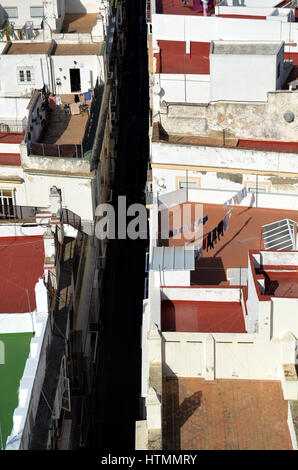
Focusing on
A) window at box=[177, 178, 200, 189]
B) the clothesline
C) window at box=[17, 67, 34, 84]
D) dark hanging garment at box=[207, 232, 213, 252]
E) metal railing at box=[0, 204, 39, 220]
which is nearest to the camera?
the clothesline

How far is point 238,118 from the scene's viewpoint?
53.4 meters

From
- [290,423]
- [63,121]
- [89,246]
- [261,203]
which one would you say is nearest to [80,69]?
[63,121]

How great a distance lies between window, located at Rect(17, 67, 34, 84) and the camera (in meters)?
66.4

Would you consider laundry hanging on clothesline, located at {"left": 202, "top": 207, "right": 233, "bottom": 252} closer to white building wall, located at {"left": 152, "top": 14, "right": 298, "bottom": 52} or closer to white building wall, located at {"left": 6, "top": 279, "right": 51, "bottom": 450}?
white building wall, located at {"left": 6, "top": 279, "right": 51, "bottom": 450}

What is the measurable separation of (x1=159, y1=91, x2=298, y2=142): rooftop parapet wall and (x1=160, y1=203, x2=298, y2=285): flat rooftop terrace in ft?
18.6

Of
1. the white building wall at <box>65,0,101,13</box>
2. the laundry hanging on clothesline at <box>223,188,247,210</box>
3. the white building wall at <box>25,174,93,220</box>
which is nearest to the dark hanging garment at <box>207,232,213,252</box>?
the laundry hanging on clothesline at <box>223,188,247,210</box>

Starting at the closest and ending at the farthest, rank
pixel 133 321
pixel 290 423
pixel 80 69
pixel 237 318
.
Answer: pixel 290 423 → pixel 237 318 → pixel 133 321 → pixel 80 69

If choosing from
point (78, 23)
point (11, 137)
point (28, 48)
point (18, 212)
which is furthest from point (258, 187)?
point (78, 23)

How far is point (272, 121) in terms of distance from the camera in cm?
5319

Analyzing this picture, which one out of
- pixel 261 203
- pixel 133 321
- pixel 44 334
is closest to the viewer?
pixel 44 334

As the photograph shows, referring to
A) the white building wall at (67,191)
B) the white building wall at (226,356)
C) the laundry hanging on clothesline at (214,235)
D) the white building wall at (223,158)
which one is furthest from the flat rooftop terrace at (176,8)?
the white building wall at (226,356)

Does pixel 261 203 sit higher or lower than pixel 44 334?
higher

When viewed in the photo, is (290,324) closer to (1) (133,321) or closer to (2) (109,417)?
(2) (109,417)
